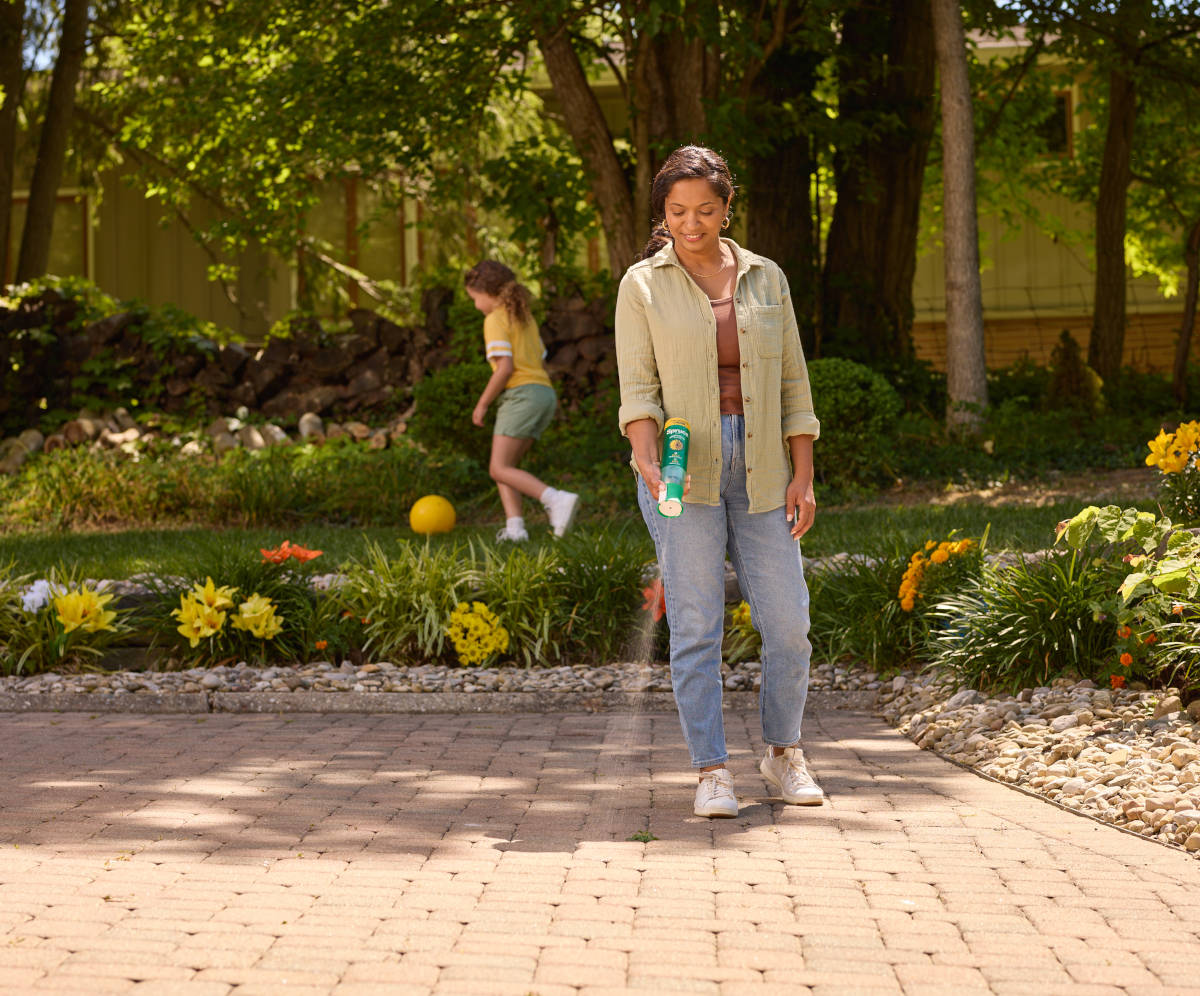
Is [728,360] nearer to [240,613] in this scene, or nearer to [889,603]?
[889,603]

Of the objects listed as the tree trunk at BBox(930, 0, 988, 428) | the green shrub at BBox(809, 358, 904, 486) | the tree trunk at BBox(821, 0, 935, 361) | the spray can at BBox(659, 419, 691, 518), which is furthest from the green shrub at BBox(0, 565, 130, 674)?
the tree trunk at BBox(821, 0, 935, 361)

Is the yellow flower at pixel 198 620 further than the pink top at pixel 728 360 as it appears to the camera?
Yes

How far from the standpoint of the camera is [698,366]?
12.6ft

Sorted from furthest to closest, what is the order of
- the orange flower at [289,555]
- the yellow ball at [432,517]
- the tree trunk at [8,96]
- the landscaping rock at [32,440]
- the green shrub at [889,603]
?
the tree trunk at [8,96] → the landscaping rock at [32,440] → the yellow ball at [432,517] → the orange flower at [289,555] → the green shrub at [889,603]

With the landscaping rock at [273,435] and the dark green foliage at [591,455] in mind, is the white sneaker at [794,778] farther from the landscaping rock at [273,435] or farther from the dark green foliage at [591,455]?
the landscaping rock at [273,435]

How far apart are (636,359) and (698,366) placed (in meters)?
0.17

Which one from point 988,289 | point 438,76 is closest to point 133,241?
point 438,76

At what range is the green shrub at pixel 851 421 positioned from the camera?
10922 mm

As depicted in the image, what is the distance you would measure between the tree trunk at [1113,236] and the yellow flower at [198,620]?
1244 cm

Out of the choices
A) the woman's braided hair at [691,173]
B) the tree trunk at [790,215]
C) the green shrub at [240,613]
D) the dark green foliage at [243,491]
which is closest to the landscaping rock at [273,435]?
the dark green foliage at [243,491]

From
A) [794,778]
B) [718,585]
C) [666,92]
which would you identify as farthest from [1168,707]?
[666,92]

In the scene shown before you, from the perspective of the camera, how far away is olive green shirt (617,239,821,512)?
383cm

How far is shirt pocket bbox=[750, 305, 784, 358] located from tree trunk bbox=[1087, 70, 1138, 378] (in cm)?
1340

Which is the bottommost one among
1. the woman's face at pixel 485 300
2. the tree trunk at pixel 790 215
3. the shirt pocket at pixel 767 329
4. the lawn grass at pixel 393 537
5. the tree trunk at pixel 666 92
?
the lawn grass at pixel 393 537
